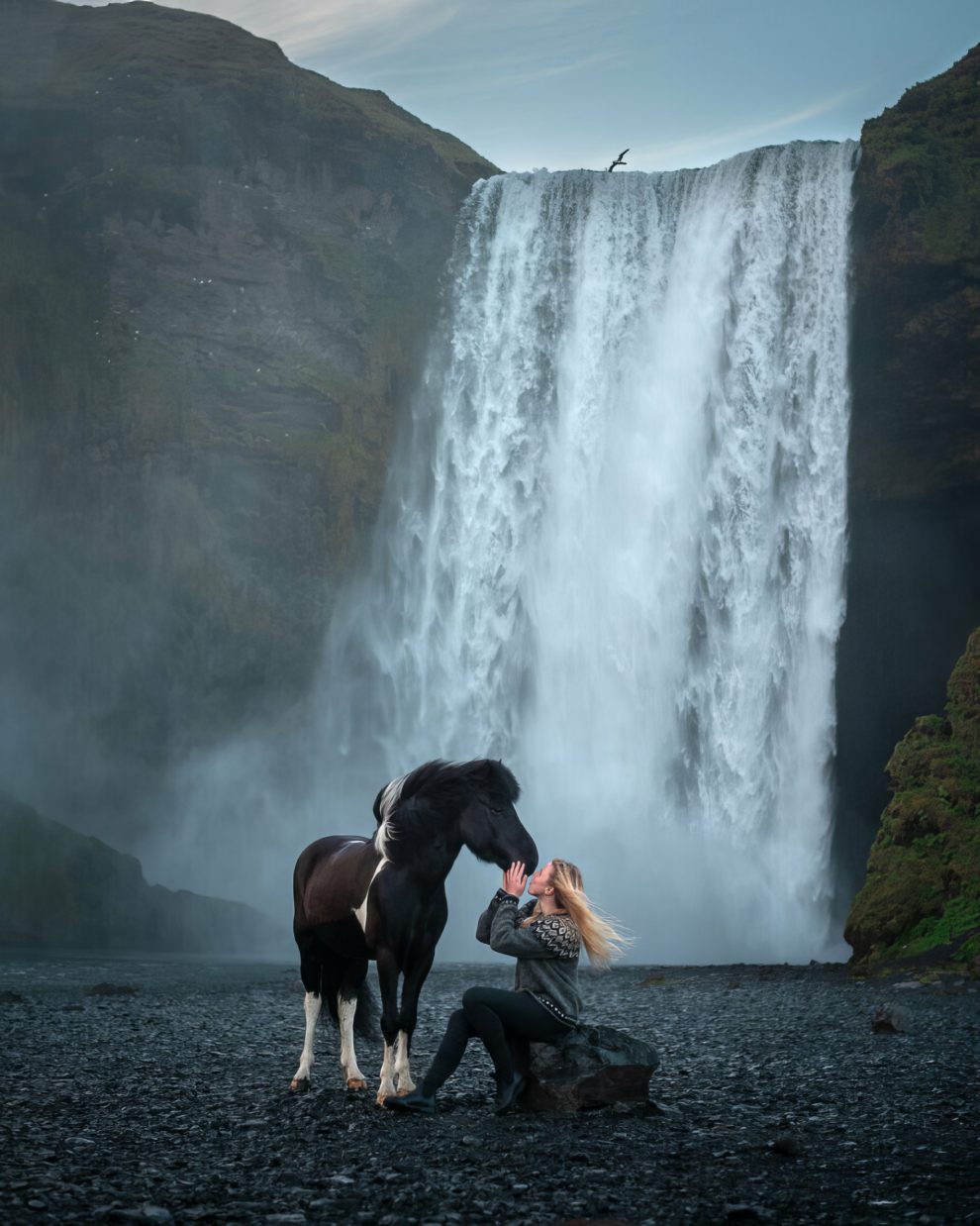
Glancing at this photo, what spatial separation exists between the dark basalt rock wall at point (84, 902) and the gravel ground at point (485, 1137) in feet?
64.2

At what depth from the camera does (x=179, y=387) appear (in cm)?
4097

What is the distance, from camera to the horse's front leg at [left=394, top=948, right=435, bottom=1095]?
855 cm

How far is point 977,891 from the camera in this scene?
71.9ft

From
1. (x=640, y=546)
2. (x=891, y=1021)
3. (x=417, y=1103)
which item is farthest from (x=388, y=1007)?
(x=640, y=546)

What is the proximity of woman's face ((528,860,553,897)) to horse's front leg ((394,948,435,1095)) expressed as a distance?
83 centimetres

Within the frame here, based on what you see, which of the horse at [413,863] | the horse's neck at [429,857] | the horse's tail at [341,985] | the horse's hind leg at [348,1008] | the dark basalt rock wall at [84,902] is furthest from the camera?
the dark basalt rock wall at [84,902]

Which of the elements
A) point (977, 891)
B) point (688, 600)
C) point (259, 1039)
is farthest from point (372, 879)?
point (688, 600)

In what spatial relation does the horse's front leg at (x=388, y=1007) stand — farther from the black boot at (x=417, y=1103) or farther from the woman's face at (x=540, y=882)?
the woman's face at (x=540, y=882)

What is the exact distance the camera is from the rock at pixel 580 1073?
8.33 m

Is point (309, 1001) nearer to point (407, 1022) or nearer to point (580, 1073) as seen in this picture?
point (407, 1022)

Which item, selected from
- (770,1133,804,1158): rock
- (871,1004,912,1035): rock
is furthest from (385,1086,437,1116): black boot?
(871,1004,912,1035): rock

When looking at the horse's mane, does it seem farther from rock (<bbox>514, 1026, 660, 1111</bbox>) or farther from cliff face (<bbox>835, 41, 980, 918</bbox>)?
cliff face (<bbox>835, 41, 980, 918</bbox>)

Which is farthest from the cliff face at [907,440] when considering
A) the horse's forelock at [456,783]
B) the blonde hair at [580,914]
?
the horse's forelock at [456,783]

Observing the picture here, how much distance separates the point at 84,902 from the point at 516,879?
1117 inches
